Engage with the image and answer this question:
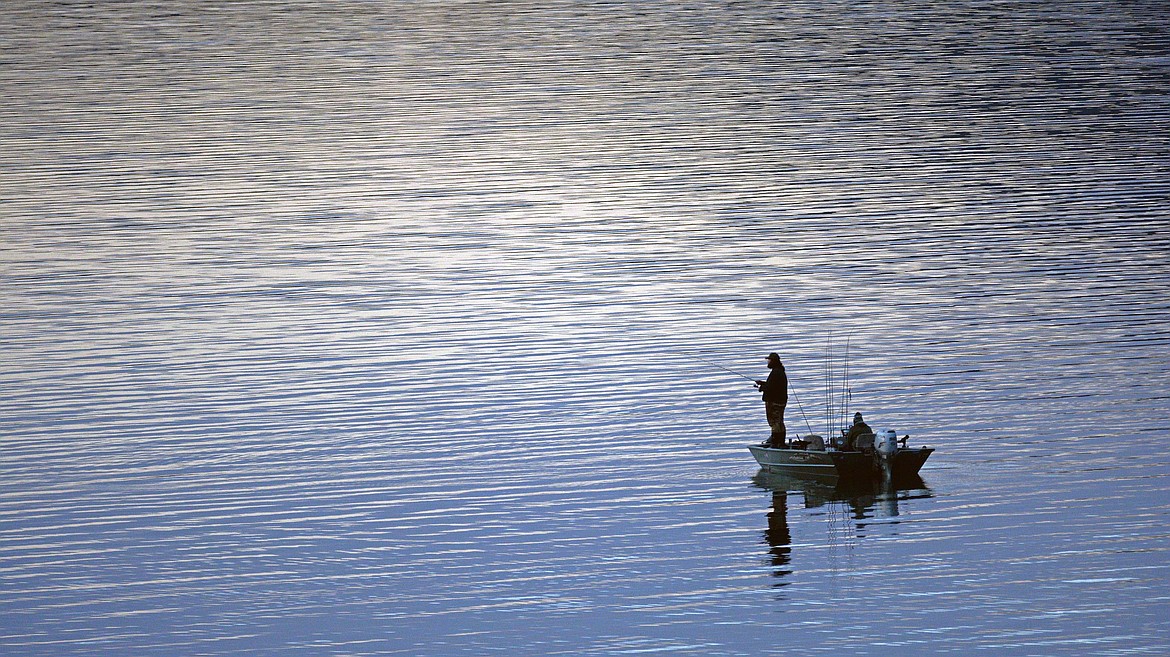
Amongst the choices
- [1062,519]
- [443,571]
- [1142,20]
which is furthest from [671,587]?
[1142,20]

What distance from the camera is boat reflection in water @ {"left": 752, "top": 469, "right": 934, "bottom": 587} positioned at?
108 feet

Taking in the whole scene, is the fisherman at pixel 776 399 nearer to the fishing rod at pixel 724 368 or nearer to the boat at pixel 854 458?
the boat at pixel 854 458

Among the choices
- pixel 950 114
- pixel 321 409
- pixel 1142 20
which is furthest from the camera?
pixel 1142 20

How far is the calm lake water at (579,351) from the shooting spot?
1206 inches

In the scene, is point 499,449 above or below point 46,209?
below

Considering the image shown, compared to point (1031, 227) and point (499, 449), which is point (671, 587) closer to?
point (499, 449)

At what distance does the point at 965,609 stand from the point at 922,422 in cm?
1417

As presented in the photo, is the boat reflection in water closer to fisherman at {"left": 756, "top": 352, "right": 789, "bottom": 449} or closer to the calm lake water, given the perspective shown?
the calm lake water

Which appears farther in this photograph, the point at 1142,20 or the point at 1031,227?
the point at 1142,20

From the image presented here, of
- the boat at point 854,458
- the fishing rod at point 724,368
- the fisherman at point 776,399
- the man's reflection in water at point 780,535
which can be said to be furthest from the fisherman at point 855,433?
the fishing rod at point 724,368

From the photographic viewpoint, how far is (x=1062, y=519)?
3416 cm

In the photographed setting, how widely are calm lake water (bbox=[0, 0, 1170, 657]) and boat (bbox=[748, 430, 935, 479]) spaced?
43cm

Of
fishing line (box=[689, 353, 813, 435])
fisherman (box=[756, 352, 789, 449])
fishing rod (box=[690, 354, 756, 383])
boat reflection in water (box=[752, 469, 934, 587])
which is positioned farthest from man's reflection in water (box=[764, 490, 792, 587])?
fishing rod (box=[690, 354, 756, 383])

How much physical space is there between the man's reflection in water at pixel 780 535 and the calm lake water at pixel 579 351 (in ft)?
0.26
